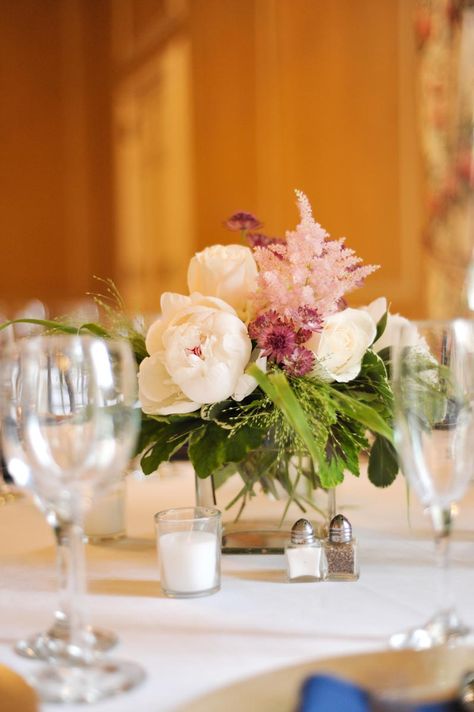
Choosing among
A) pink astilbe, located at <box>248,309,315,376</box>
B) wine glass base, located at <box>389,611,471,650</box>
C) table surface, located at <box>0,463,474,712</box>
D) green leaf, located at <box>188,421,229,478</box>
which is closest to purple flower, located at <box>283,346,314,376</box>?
pink astilbe, located at <box>248,309,315,376</box>

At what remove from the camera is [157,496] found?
1.56m

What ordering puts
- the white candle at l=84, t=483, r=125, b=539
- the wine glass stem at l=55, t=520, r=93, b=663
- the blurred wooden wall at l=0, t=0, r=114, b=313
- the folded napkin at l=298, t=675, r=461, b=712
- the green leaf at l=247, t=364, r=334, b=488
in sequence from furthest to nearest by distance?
the blurred wooden wall at l=0, t=0, r=114, b=313 < the white candle at l=84, t=483, r=125, b=539 < the green leaf at l=247, t=364, r=334, b=488 < the wine glass stem at l=55, t=520, r=93, b=663 < the folded napkin at l=298, t=675, r=461, b=712

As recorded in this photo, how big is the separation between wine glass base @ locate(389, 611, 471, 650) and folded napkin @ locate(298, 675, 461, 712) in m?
0.10

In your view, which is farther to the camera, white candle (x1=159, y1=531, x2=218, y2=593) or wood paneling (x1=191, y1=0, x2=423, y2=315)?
wood paneling (x1=191, y1=0, x2=423, y2=315)

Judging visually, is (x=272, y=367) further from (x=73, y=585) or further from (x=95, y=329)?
(x=73, y=585)

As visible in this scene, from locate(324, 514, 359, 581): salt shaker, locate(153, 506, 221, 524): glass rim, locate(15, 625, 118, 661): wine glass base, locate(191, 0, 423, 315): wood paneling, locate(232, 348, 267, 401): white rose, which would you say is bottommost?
locate(15, 625, 118, 661): wine glass base

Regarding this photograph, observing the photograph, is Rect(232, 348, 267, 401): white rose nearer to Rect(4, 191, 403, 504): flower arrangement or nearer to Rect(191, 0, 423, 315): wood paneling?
Rect(4, 191, 403, 504): flower arrangement

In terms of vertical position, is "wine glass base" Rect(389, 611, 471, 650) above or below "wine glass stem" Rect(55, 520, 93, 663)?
below

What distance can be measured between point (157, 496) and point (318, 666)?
81 centimetres

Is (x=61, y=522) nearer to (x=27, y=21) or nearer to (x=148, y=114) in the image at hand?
(x=148, y=114)

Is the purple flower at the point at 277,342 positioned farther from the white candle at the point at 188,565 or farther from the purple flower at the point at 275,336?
the white candle at the point at 188,565

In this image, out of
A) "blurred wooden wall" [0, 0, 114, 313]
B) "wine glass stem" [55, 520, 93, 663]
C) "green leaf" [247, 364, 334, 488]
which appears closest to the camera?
"wine glass stem" [55, 520, 93, 663]

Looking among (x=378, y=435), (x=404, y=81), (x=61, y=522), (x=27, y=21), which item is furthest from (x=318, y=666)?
(x=27, y=21)

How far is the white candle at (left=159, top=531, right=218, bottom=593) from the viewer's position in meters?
1.00
